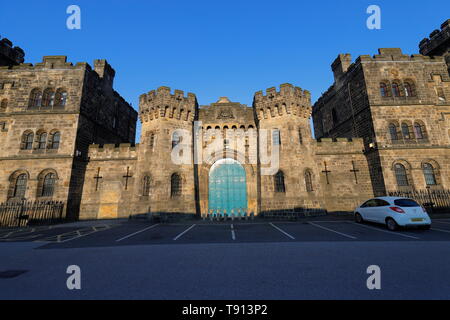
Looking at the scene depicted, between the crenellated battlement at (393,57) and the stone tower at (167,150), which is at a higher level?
the crenellated battlement at (393,57)

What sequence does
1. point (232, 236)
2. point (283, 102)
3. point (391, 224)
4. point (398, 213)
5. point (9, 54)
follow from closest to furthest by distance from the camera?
point (232, 236), point (398, 213), point (391, 224), point (283, 102), point (9, 54)

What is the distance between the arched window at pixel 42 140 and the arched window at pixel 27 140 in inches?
21.8

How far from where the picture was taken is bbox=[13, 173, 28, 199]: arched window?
14.0 meters

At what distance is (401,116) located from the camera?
15.5 m

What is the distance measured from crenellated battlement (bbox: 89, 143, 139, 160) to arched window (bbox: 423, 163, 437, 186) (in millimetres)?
23990

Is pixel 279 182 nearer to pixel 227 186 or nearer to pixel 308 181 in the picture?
pixel 308 181

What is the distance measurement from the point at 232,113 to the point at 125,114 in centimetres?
1464

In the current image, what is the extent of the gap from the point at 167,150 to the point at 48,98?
38.7ft

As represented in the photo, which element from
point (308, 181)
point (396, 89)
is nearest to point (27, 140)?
point (308, 181)

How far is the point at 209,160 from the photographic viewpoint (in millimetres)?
16125

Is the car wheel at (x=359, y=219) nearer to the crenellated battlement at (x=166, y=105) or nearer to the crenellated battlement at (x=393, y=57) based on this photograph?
the crenellated battlement at (x=166, y=105)

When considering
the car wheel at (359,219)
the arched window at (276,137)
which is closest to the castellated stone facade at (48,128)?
the arched window at (276,137)

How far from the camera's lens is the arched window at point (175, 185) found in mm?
14352
